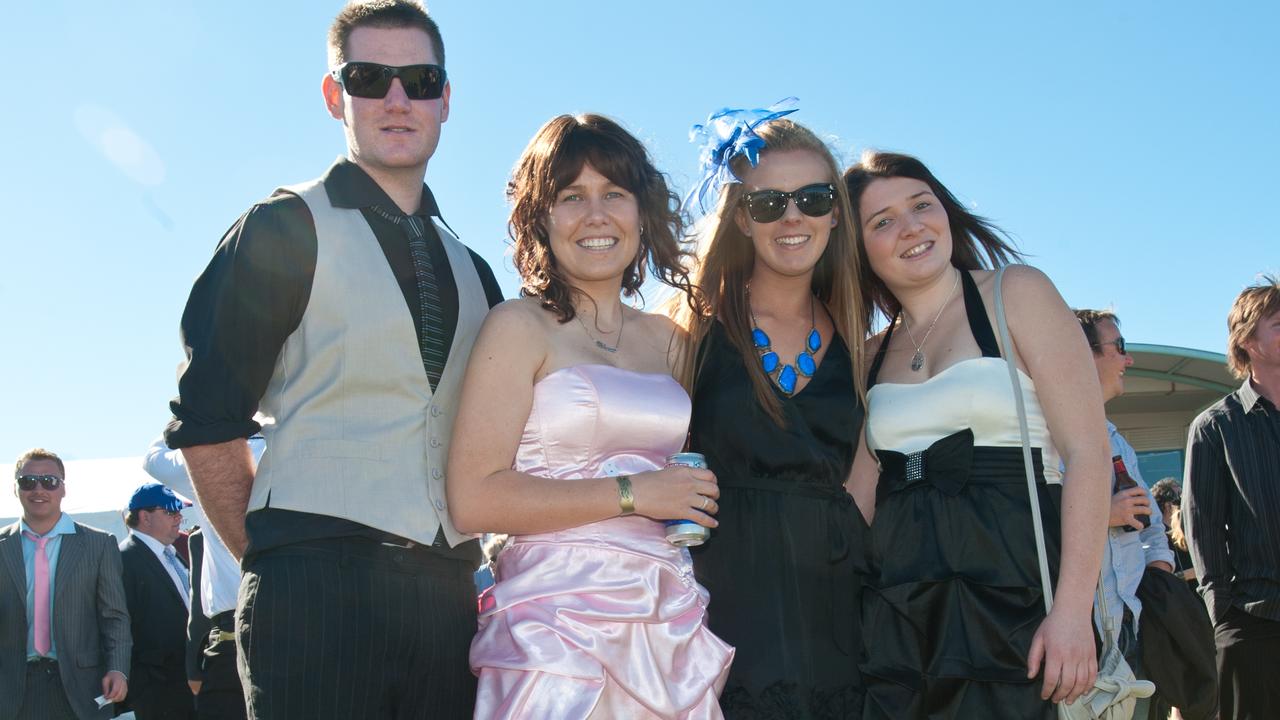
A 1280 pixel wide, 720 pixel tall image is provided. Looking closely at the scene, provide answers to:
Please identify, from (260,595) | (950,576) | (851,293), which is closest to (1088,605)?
(950,576)

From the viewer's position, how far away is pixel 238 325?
2635 millimetres

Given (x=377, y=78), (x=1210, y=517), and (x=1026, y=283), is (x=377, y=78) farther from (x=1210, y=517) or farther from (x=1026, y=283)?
(x=1210, y=517)

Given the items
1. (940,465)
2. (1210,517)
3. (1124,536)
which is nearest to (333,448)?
(940,465)

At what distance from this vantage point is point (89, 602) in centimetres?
770

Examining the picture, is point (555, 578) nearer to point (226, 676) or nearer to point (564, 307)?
point (564, 307)

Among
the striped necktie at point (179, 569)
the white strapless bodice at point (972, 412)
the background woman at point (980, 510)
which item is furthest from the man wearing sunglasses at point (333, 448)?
the striped necktie at point (179, 569)

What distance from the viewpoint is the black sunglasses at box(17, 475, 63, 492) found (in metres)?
7.84

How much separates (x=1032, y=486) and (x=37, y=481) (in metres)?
7.33

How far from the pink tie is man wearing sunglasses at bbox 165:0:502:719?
5.88m

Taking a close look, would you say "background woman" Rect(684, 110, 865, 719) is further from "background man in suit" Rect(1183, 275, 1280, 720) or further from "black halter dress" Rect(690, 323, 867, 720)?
"background man in suit" Rect(1183, 275, 1280, 720)

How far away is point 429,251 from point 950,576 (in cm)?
174

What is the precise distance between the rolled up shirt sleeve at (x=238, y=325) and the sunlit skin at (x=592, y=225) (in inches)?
30.8

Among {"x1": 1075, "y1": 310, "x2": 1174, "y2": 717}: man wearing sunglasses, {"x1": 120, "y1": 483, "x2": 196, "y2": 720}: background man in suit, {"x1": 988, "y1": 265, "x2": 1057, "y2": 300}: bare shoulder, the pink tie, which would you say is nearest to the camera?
{"x1": 988, "y1": 265, "x2": 1057, "y2": 300}: bare shoulder

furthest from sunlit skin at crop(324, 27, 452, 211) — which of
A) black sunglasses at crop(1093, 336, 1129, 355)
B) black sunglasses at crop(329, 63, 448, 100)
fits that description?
black sunglasses at crop(1093, 336, 1129, 355)
